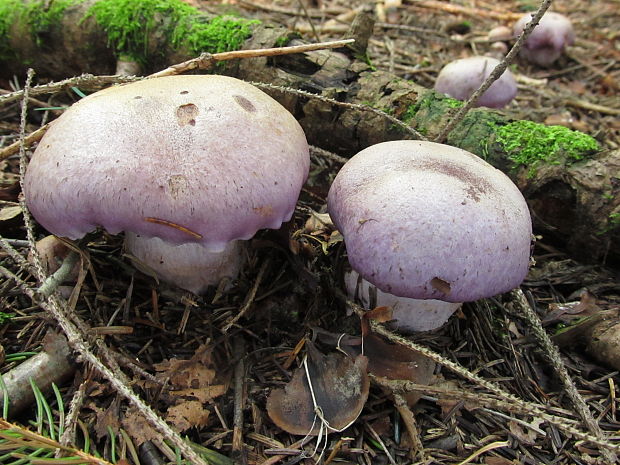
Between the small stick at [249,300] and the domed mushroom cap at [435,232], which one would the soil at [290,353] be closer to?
the small stick at [249,300]

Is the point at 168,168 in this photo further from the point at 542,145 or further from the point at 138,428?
the point at 542,145

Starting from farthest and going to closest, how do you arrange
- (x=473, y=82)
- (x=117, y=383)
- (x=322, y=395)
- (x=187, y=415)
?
(x=473, y=82) → (x=322, y=395) → (x=187, y=415) → (x=117, y=383)

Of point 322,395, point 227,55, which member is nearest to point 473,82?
point 227,55

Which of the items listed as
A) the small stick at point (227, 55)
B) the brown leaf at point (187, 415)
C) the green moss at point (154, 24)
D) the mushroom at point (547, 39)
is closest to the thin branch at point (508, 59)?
the small stick at point (227, 55)

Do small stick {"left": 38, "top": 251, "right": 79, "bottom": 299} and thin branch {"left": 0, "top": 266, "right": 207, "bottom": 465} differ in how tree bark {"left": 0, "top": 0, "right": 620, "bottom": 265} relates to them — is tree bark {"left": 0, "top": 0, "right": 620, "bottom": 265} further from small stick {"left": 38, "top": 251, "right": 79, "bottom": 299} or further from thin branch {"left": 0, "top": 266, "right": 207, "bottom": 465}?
thin branch {"left": 0, "top": 266, "right": 207, "bottom": 465}

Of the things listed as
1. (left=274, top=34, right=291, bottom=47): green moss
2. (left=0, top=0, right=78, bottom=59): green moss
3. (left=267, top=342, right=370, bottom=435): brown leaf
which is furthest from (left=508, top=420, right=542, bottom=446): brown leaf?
(left=0, top=0, right=78, bottom=59): green moss

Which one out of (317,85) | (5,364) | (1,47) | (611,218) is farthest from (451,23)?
(5,364)
